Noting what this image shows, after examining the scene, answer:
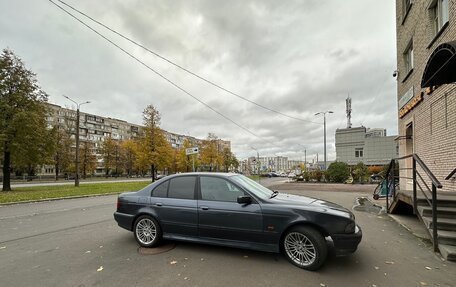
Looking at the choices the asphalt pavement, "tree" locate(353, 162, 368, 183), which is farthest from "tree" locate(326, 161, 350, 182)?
the asphalt pavement

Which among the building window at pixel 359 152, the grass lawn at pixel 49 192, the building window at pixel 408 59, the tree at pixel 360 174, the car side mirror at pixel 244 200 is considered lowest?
the grass lawn at pixel 49 192

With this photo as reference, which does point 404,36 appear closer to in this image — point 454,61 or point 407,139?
point 407,139

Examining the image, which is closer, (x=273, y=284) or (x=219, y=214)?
(x=273, y=284)

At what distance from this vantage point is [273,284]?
340 centimetres

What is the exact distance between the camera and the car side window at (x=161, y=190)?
5129 mm

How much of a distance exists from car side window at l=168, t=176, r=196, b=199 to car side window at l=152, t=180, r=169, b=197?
0.09m

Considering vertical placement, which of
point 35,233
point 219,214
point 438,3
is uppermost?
point 438,3

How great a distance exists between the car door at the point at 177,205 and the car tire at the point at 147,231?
0.16m

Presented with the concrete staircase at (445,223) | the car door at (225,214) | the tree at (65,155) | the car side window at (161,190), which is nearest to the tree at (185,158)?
the tree at (65,155)

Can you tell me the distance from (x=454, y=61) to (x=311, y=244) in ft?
15.0

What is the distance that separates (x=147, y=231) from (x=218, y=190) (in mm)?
1736

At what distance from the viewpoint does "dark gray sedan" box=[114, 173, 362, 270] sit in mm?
3895

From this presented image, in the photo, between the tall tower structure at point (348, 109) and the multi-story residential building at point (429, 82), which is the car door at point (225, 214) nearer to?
the multi-story residential building at point (429, 82)

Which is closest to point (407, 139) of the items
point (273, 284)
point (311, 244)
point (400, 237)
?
point (400, 237)
